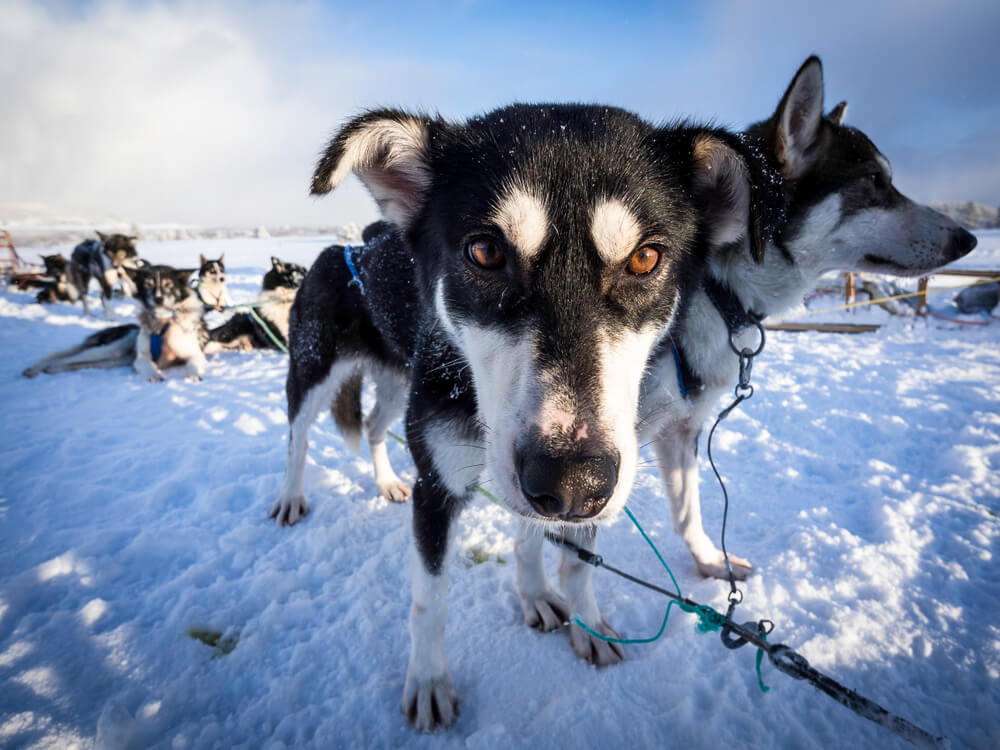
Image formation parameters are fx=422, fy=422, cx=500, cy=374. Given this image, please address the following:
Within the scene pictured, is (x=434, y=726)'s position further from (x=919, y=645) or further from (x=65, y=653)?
(x=919, y=645)

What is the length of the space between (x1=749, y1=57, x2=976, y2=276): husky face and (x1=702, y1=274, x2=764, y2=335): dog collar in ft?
1.36

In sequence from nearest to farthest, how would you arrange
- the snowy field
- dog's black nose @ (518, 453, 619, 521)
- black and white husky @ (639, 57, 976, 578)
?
dog's black nose @ (518, 453, 619, 521) < the snowy field < black and white husky @ (639, 57, 976, 578)

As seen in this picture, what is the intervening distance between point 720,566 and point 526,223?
2.25m

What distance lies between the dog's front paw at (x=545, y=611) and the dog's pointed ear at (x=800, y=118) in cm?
247

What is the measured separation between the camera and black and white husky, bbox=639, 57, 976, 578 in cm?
204

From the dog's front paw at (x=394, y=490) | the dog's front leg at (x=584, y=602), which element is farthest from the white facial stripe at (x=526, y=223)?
the dog's front paw at (x=394, y=490)

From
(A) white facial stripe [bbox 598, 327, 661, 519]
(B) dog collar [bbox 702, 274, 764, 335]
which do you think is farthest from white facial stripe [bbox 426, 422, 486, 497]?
(B) dog collar [bbox 702, 274, 764, 335]

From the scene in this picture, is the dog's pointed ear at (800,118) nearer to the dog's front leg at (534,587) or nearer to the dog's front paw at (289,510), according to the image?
the dog's front leg at (534,587)

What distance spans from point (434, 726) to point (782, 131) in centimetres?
304

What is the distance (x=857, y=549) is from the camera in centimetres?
246

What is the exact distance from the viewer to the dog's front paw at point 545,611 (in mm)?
2104

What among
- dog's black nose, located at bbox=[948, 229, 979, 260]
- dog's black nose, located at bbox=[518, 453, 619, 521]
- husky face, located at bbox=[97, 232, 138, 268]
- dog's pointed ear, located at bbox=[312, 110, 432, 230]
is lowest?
husky face, located at bbox=[97, 232, 138, 268]

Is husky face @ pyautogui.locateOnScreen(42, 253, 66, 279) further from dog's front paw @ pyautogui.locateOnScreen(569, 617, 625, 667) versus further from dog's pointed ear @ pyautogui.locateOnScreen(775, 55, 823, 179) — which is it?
dog's pointed ear @ pyautogui.locateOnScreen(775, 55, 823, 179)

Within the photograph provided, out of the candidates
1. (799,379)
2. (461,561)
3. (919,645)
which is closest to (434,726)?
(461,561)
